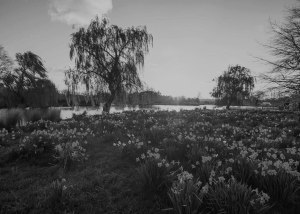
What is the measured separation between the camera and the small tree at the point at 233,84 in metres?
24.3

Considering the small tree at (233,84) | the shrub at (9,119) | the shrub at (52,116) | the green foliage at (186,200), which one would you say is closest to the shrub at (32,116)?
the shrub at (52,116)

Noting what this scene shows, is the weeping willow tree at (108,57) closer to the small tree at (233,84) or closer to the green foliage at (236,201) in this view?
the green foliage at (236,201)

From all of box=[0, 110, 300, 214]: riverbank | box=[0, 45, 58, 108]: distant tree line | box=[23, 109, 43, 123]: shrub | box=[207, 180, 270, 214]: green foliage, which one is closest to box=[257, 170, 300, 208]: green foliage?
box=[0, 110, 300, 214]: riverbank

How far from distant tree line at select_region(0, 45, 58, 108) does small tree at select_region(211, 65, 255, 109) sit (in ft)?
81.9

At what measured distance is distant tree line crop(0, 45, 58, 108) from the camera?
14.9 meters

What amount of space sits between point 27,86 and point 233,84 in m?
28.6

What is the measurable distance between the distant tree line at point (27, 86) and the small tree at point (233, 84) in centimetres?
2497

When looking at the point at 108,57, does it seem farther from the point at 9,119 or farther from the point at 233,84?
the point at 233,84

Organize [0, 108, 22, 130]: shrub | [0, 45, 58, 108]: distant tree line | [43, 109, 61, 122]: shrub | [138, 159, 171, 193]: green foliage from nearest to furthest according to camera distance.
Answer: [138, 159, 171, 193]: green foliage → [0, 108, 22, 130]: shrub → [43, 109, 61, 122]: shrub → [0, 45, 58, 108]: distant tree line

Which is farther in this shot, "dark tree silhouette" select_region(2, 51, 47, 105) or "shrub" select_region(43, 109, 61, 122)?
"dark tree silhouette" select_region(2, 51, 47, 105)

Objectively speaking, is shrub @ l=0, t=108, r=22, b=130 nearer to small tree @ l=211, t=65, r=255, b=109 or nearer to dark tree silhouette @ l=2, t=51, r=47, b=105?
dark tree silhouette @ l=2, t=51, r=47, b=105

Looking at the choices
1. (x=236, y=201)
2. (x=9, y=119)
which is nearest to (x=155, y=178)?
(x=236, y=201)

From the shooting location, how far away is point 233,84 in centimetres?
2466

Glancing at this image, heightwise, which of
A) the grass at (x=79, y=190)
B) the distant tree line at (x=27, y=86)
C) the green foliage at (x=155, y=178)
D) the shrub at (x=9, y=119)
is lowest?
the grass at (x=79, y=190)
